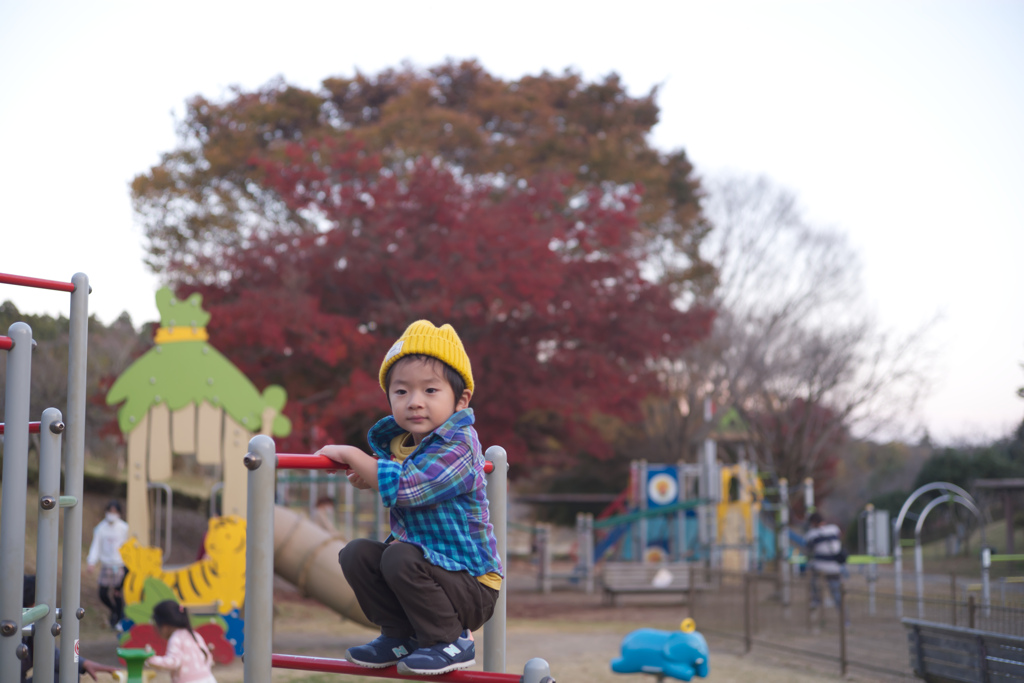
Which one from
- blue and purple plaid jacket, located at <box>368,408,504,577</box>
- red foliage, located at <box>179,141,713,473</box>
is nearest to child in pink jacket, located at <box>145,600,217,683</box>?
blue and purple plaid jacket, located at <box>368,408,504,577</box>

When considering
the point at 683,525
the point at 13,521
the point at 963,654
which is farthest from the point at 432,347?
the point at 683,525

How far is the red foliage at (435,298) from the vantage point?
36.5ft

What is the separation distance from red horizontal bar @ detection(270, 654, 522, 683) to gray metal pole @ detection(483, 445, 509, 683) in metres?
0.30

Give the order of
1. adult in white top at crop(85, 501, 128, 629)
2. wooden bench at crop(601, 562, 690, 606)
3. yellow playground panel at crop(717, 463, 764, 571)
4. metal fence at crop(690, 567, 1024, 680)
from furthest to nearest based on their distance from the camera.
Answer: yellow playground panel at crop(717, 463, 764, 571)
wooden bench at crop(601, 562, 690, 606)
adult in white top at crop(85, 501, 128, 629)
metal fence at crop(690, 567, 1024, 680)

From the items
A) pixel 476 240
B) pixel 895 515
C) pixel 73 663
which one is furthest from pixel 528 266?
pixel 895 515

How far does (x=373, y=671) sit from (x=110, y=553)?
821 cm

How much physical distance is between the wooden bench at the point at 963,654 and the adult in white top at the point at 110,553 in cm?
742

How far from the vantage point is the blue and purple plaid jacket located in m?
2.24

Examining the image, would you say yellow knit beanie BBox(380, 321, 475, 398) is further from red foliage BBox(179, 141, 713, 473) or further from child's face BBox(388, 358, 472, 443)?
red foliage BBox(179, 141, 713, 473)

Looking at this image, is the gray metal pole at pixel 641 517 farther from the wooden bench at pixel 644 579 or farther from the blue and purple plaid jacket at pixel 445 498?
the blue and purple plaid jacket at pixel 445 498

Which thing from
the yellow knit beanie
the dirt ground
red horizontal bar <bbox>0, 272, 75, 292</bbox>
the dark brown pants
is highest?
red horizontal bar <bbox>0, 272, 75, 292</bbox>

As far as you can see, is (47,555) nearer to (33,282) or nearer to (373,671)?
(33,282)

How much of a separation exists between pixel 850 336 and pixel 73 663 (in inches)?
809

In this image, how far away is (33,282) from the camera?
3.19 m
